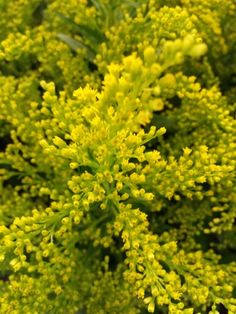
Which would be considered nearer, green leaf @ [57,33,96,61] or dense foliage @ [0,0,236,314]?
dense foliage @ [0,0,236,314]

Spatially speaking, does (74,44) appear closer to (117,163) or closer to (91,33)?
(91,33)

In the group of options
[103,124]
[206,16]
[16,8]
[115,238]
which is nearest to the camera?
[103,124]

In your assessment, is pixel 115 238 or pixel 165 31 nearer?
pixel 165 31

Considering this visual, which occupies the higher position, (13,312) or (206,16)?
(206,16)

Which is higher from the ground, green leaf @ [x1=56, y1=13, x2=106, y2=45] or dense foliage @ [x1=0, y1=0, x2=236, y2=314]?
green leaf @ [x1=56, y1=13, x2=106, y2=45]

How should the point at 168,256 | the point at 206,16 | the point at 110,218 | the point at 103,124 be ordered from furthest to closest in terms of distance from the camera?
the point at 206,16
the point at 110,218
the point at 168,256
the point at 103,124

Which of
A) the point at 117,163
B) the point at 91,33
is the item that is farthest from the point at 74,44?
the point at 117,163

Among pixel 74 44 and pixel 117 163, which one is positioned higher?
pixel 74 44

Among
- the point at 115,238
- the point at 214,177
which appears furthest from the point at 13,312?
the point at 214,177

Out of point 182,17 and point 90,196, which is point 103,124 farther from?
point 182,17
